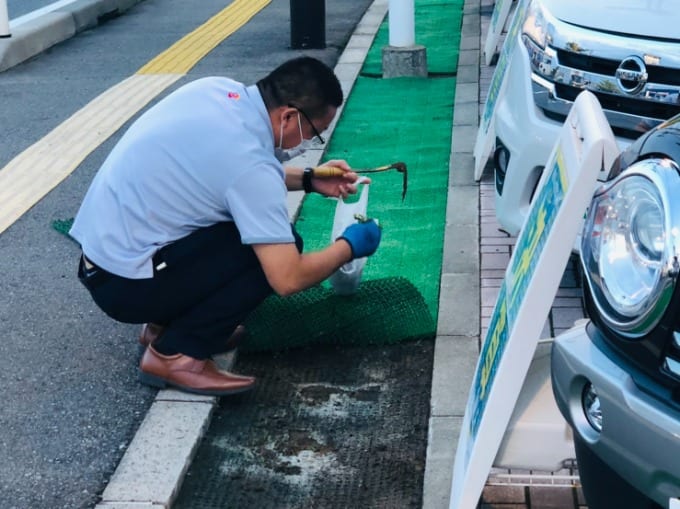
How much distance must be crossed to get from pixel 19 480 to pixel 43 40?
23.8 ft

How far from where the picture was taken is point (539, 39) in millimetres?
4562

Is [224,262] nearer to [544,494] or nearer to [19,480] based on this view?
[19,480]

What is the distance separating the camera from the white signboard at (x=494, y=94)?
545 cm

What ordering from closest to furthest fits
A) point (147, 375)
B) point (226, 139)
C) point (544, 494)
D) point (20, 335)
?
1. point (544, 494)
2. point (226, 139)
3. point (147, 375)
4. point (20, 335)

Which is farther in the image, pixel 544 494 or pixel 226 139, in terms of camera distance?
pixel 226 139

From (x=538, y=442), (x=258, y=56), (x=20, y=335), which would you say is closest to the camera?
(x=538, y=442)

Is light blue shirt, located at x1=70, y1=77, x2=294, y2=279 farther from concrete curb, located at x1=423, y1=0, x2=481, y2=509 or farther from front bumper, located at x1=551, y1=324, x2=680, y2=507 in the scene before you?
front bumper, located at x1=551, y1=324, x2=680, y2=507

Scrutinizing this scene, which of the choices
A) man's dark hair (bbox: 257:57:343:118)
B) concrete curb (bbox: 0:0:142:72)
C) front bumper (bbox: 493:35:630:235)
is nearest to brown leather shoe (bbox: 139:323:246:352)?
man's dark hair (bbox: 257:57:343:118)

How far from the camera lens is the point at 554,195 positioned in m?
2.69

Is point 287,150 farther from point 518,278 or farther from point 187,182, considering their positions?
point 518,278

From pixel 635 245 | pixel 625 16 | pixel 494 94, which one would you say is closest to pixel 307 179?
pixel 625 16

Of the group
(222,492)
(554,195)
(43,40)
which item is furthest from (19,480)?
(43,40)

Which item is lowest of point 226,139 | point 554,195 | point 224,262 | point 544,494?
point 544,494

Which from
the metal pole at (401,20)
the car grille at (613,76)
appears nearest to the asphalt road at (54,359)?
the car grille at (613,76)
